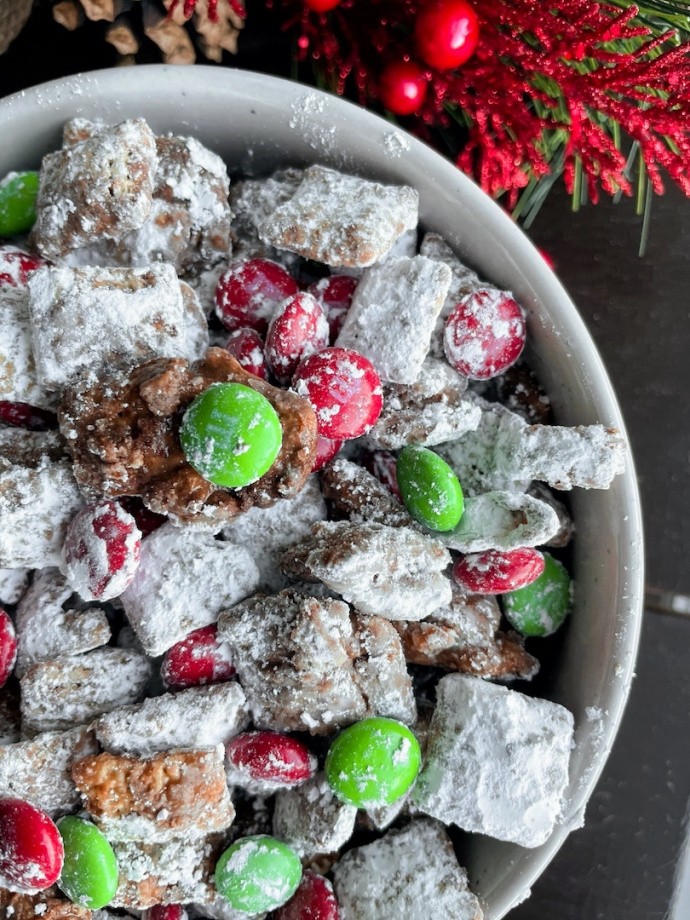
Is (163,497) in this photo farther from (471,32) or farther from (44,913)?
(471,32)

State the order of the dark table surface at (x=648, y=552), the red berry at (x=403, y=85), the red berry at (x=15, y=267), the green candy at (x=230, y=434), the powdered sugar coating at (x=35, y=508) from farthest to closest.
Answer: the dark table surface at (x=648, y=552)
the red berry at (x=403, y=85)
the red berry at (x=15, y=267)
the powdered sugar coating at (x=35, y=508)
the green candy at (x=230, y=434)

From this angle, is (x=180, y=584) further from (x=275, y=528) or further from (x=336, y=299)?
(x=336, y=299)

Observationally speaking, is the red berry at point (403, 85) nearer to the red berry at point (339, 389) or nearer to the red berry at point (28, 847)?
the red berry at point (339, 389)

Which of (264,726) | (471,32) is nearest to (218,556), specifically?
(264,726)

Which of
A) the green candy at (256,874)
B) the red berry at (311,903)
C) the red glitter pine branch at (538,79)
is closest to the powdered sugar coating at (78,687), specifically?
the green candy at (256,874)

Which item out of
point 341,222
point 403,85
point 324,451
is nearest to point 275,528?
point 324,451
